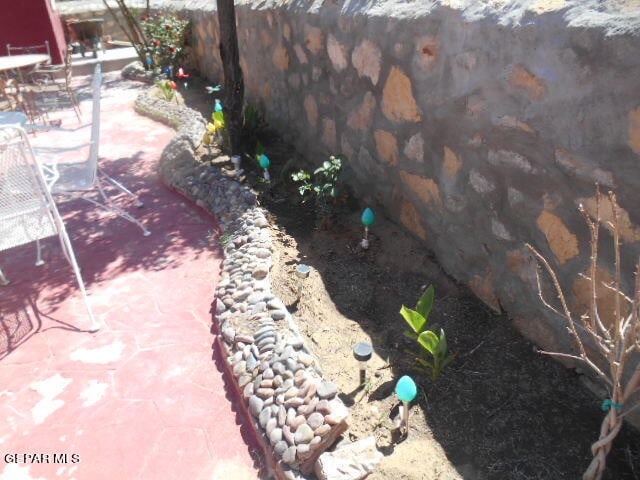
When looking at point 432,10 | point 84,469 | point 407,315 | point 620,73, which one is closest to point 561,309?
point 407,315

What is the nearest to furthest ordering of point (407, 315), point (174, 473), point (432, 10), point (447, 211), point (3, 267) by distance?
1. point (174, 473)
2. point (407, 315)
3. point (432, 10)
4. point (447, 211)
5. point (3, 267)

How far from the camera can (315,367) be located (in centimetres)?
222

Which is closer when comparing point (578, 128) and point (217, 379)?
point (578, 128)

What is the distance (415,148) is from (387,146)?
0.30 metres

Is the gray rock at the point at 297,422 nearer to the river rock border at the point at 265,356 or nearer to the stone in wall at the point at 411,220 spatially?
the river rock border at the point at 265,356

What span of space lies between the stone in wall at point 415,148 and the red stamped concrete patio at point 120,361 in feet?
4.82

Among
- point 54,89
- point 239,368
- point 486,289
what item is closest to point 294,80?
point 486,289

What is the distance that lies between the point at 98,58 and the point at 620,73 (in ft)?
38.1

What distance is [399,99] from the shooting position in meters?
2.74

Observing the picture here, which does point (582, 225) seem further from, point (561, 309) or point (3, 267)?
point (3, 267)

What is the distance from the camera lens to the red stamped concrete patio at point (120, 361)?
2107mm

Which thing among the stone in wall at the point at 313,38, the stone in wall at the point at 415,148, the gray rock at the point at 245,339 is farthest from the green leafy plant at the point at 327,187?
the gray rock at the point at 245,339

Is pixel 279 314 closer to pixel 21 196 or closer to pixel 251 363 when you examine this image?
pixel 251 363

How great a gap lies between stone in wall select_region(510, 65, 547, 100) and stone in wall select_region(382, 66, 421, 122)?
0.69 metres
